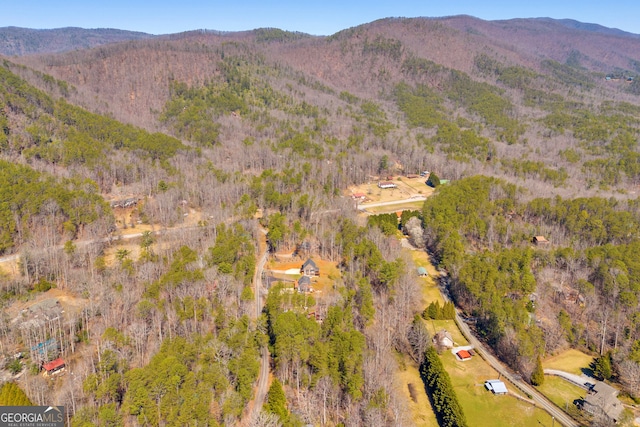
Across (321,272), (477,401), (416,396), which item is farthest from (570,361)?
(321,272)

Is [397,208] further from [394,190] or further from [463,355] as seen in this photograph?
[463,355]

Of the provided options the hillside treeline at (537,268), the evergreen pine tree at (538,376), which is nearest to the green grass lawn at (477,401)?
the evergreen pine tree at (538,376)

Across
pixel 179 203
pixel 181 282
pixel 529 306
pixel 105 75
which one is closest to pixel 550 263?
pixel 529 306

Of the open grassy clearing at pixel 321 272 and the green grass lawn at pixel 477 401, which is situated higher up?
the open grassy clearing at pixel 321 272

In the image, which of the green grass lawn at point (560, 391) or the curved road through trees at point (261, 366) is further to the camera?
the green grass lawn at point (560, 391)

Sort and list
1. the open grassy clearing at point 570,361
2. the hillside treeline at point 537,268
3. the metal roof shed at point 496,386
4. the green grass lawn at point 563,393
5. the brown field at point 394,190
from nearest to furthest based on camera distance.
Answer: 1. the green grass lawn at point 563,393
2. the metal roof shed at point 496,386
3. the open grassy clearing at point 570,361
4. the hillside treeline at point 537,268
5. the brown field at point 394,190

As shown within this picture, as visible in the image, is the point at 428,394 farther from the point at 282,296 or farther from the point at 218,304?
the point at 218,304

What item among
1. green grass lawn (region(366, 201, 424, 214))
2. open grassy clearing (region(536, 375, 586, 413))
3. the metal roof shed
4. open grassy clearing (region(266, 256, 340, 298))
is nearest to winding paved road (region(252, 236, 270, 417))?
open grassy clearing (region(266, 256, 340, 298))

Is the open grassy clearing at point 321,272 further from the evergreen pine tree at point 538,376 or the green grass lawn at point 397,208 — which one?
the green grass lawn at point 397,208
